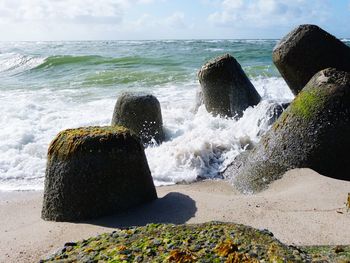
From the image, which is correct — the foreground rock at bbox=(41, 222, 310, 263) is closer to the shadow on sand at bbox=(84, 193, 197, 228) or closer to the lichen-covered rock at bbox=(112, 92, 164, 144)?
the shadow on sand at bbox=(84, 193, 197, 228)

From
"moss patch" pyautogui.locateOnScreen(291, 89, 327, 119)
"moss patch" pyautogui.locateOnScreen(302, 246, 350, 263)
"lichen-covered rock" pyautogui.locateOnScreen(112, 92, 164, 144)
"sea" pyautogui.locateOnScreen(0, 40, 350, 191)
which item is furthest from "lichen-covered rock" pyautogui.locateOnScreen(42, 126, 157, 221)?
"lichen-covered rock" pyautogui.locateOnScreen(112, 92, 164, 144)

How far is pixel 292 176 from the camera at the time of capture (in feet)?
14.4

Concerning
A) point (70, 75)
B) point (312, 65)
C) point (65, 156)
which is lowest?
point (70, 75)

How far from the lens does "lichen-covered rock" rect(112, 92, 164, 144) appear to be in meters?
7.03

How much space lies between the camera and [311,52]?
6.00 meters

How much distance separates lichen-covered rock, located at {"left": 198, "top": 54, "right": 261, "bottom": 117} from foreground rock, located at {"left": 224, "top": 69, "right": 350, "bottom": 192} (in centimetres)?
297

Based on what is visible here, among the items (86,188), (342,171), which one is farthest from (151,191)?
(342,171)

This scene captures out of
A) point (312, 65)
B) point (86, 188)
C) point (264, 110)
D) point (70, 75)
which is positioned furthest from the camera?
point (70, 75)

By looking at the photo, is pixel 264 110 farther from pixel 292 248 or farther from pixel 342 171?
pixel 292 248

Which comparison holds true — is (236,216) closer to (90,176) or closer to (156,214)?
(156,214)

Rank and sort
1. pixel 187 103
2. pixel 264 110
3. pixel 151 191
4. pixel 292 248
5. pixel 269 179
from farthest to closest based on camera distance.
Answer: pixel 187 103 < pixel 264 110 < pixel 269 179 < pixel 151 191 < pixel 292 248

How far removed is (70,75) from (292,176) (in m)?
15.3

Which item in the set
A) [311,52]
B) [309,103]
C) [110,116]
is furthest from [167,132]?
[309,103]

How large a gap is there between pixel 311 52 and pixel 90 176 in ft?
11.5
